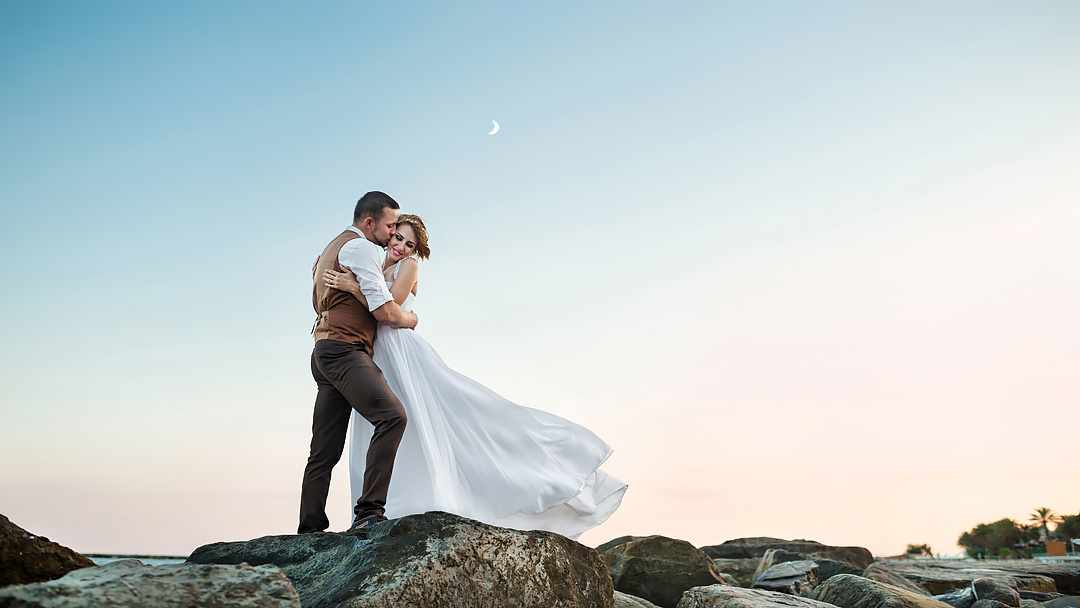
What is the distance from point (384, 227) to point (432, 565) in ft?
9.39

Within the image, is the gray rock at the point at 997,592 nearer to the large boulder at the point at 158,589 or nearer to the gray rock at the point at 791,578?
the gray rock at the point at 791,578

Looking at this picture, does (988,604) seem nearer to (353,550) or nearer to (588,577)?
(588,577)

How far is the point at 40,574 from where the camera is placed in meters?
3.28

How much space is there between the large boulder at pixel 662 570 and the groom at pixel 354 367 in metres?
4.93

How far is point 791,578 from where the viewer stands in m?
11.2

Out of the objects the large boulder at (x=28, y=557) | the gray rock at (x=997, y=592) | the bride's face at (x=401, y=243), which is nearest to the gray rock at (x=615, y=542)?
the bride's face at (x=401, y=243)

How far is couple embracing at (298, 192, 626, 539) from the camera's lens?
531 cm

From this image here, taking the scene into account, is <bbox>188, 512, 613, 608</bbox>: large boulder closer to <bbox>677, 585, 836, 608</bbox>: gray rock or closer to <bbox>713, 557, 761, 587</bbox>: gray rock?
<bbox>677, 585, 836, 608</bbox>: gray rock

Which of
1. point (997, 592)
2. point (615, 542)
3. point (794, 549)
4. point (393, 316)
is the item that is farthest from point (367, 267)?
point (794, 549)

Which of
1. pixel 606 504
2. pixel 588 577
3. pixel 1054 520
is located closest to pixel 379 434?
pixel 588 577

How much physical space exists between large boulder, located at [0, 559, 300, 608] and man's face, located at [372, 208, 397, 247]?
10.5ft

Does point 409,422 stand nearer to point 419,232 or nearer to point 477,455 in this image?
point 477,455

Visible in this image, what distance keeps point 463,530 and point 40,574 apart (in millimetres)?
2054

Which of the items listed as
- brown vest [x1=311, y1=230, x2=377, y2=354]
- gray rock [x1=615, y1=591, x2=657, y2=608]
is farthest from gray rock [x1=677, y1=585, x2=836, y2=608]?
brown vest [x1=311, y1=230, x2=377, y2=354]
